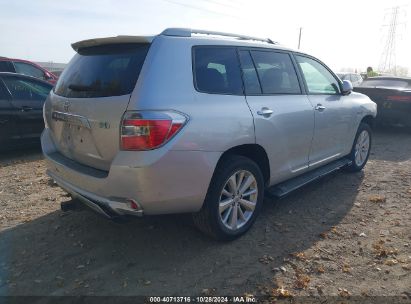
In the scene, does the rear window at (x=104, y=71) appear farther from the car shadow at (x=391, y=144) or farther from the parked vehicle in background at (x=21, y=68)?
the parked vehicle in background at (x=21, y=68)

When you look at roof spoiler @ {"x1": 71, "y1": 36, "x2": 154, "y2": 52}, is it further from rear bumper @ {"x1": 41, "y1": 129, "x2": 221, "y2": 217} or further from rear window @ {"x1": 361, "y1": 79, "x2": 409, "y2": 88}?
rear window @ {"x1": 361, "y1": 79, "x2": 409, "y2": 88}

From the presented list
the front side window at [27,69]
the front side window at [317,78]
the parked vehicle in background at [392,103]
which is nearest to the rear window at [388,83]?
the parked vehicle in background at [392,103]

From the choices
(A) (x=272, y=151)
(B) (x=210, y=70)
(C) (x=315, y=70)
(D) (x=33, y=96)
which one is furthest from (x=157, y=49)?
(D) (x=33, y=96)

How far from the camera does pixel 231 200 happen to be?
3430 millimetres

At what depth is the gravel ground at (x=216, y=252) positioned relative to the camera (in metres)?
2.88

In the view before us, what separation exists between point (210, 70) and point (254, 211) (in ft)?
4.82

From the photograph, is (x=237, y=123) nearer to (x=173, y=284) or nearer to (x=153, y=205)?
(x=153, y=205)

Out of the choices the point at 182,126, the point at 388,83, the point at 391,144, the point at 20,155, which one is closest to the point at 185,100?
the point at 182,126

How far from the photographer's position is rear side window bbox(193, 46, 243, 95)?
3148 mm

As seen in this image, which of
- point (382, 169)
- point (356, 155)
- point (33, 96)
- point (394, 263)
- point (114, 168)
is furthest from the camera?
point (33, 96)

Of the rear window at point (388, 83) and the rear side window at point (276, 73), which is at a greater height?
the rear side window at point (276, 73)

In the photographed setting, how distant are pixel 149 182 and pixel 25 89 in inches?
198

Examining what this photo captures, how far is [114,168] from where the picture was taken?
9.20ft

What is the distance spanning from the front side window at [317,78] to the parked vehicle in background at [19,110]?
4727mm
